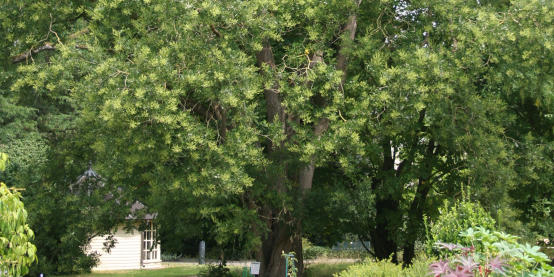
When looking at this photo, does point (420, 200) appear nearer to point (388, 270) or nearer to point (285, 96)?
point (285, 96)

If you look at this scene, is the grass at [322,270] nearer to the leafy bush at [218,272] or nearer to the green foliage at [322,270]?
the green foliage at [322,270]

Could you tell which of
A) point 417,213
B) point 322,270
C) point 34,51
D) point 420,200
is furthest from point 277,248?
point 322,270

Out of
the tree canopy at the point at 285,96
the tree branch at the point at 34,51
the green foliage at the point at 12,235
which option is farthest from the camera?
the tree branch at the point at 34,51

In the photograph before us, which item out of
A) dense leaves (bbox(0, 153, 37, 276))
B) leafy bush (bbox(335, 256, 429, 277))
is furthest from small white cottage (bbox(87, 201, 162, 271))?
dense leaves (bbox(0, 153, 37, 276))

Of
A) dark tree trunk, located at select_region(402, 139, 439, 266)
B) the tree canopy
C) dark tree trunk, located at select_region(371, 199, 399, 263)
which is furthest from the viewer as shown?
dark tree trunk, located at select_region(371, 199, 399, 263)

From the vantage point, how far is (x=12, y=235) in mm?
6883

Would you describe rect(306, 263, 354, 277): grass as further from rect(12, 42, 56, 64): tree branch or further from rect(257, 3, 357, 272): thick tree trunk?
rect(12, 42, 56, 64): tree branch

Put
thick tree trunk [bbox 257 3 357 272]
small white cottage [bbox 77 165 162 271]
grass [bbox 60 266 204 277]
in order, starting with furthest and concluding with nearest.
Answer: small white cottage [bbox 77 165 162 271]
grass [bbox 60 266 204 277]
thick tree trunk [bbox 257 3 357 272]

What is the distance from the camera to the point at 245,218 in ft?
43.3

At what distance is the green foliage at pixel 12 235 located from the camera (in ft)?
22.0

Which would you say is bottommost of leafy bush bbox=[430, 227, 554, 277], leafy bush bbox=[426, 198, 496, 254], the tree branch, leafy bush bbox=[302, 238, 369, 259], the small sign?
leafy bush bbox=[302, 238, 369, 259]

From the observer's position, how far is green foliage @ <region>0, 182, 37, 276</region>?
6.71 metres

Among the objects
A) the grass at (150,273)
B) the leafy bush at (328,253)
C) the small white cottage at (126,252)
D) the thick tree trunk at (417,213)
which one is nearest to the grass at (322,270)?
the leafy bush at (328,253)

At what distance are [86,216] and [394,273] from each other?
29.7ft
